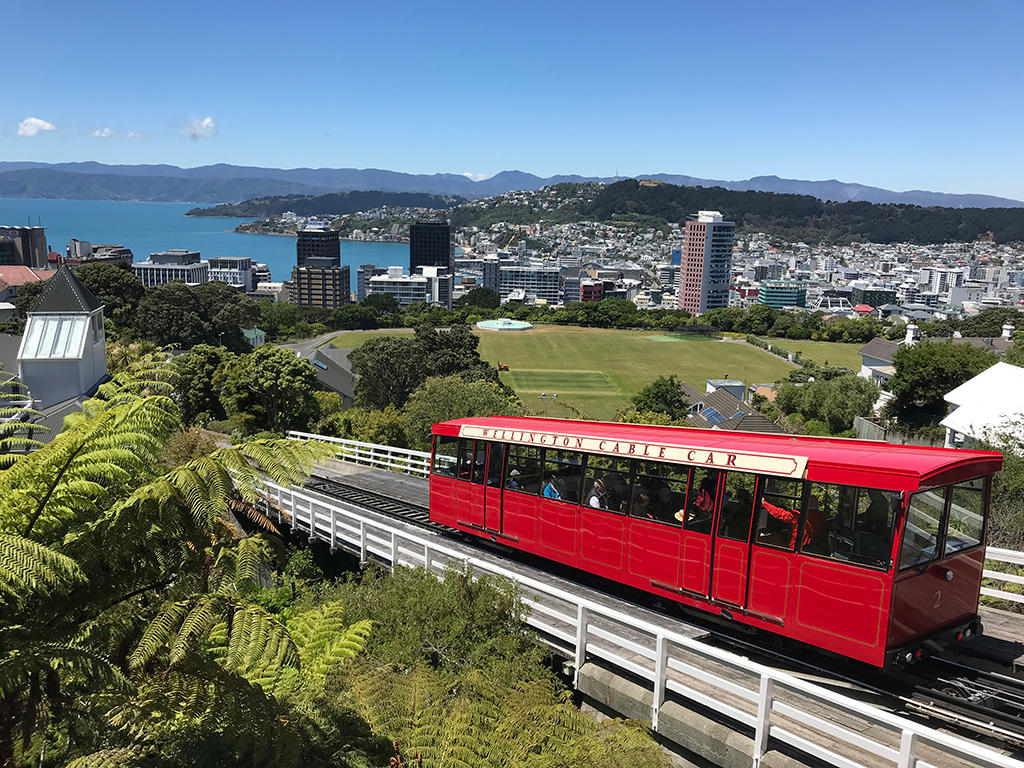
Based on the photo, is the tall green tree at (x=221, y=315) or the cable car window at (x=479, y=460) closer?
the cable car window at (x=479, y=460)

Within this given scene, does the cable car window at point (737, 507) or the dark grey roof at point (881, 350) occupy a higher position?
the cable car window at point (737, 507)

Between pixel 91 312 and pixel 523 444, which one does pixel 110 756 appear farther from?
pixel 91 312

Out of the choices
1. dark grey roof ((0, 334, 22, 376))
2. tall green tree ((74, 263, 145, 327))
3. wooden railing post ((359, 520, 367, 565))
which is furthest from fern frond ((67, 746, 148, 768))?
tall green tree ((74, 263, 145, 327))

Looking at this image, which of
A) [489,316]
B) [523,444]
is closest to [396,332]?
[489,316]

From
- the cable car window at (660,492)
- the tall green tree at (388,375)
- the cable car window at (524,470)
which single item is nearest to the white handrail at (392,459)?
the cable car window at (524,470)

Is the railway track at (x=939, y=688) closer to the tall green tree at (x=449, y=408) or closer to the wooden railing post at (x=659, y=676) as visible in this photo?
the wooden railing post at (x=659, y=676)

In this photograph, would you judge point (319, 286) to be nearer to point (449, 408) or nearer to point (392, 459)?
point (449, 408)
